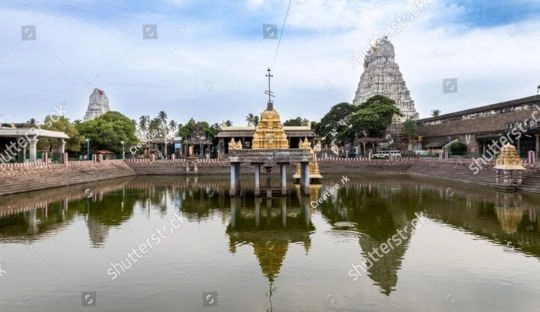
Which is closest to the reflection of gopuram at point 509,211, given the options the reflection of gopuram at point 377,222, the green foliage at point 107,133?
the reflection of gopuram at point 377,222

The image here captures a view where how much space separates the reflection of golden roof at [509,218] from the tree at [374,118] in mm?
37975

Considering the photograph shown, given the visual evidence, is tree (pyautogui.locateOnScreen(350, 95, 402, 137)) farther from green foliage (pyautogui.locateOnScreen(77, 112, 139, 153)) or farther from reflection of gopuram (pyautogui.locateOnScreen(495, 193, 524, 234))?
reflection of gopuram (pyautogui.locateOnScreen(495, 193, 524, 234))

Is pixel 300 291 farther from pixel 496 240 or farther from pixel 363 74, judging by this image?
pixel 363 74

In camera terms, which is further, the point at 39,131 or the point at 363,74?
the point at 363,74

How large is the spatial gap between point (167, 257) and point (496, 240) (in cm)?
1043

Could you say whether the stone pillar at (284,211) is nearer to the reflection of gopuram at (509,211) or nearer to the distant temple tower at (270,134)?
the distant temple tower at (270,134)

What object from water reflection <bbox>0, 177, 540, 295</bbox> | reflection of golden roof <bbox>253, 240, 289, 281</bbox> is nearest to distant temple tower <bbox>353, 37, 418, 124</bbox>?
water reflection <bbox>0, 177, 540, 295</bbox>

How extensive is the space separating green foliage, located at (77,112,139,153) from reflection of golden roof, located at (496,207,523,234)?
155ft

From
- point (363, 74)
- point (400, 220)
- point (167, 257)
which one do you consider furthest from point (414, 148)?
point (167, 257)

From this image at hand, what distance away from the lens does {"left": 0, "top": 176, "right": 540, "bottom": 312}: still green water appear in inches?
348

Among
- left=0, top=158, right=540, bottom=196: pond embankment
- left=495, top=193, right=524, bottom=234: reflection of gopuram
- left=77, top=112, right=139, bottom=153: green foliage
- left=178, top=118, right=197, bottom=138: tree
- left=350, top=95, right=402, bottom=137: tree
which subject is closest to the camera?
left=495, top=193, right=524, bottom=234: reflection of gopuram

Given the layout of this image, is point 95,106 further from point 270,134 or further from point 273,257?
point 273,257

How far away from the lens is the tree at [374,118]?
57.7 metres

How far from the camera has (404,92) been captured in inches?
2918
